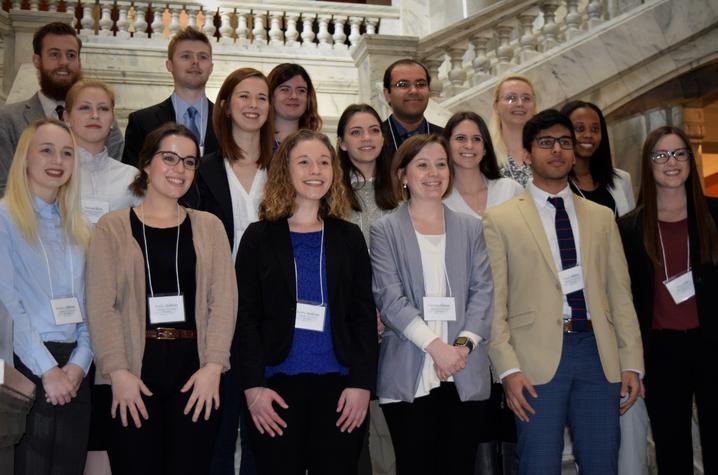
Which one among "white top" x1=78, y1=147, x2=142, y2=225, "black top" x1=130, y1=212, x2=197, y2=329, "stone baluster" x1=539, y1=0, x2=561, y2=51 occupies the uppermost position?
"stone baluster" x1=539, y1=0, x2=561, y2=51

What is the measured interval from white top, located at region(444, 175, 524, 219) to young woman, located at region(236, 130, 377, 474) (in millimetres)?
719

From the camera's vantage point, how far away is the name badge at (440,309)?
3.04 meters

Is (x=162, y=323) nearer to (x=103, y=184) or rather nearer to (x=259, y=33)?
(x=103, y=184)

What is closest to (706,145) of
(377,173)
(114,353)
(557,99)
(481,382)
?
(557,99)

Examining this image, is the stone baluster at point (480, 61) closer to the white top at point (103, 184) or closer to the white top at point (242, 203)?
the white top at point (242, 203)

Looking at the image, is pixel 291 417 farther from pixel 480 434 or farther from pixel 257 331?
pixel 480 434

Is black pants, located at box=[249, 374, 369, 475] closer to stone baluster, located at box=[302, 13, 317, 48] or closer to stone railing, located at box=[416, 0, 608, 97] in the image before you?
stone railing, located at box=[416, 0, 608, 97]

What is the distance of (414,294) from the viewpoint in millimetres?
3107

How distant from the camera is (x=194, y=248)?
9.73 ft

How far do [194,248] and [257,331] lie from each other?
0.39 m

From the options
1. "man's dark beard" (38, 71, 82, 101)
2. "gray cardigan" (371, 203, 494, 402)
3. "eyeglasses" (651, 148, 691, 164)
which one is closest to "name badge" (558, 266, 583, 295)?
"gray cardigan" (371, 203, 494, 402)

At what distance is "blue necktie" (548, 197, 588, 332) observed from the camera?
3191mm

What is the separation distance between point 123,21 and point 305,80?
5306 mm

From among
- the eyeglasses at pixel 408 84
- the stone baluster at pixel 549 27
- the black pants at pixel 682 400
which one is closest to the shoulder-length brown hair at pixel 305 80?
the eyeglasses at pixel 408 84
